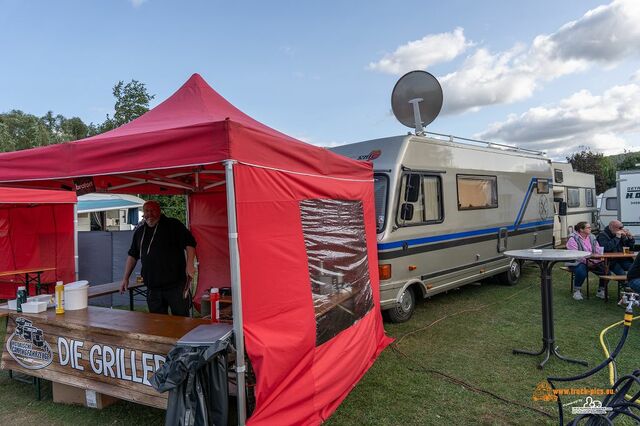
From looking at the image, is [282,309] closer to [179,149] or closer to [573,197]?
[179,149]

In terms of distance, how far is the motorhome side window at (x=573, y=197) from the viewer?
14086 millimetres

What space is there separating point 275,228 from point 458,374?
103 inches

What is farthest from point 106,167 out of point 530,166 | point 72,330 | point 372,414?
point 530,166

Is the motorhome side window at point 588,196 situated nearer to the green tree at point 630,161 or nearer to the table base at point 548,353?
the table base at point 548,353

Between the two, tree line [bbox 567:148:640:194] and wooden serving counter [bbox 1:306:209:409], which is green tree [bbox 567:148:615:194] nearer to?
tree line [bbox 567:148:640:194]

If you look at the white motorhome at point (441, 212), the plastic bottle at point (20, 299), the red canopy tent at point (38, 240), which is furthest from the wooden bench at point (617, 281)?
the red canopy tent at point (38, 240)

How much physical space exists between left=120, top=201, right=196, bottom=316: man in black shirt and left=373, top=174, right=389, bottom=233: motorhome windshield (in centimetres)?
243

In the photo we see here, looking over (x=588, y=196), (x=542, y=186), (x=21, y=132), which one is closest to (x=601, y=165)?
(x=588, y=196)

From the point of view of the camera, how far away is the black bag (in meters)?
2.51

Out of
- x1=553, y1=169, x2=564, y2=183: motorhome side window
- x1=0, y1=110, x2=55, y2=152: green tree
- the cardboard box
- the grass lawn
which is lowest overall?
the grass lawn

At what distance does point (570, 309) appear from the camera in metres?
6.59

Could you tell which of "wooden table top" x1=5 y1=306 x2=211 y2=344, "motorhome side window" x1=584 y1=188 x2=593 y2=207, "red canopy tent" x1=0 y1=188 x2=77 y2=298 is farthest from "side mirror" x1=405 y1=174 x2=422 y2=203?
"motorhome side window" x1=584 y1=188 x2=593 y2=207

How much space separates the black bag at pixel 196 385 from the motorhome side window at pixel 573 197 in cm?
1462

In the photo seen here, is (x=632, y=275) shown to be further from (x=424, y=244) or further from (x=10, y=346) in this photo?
(x=10, y=346)
